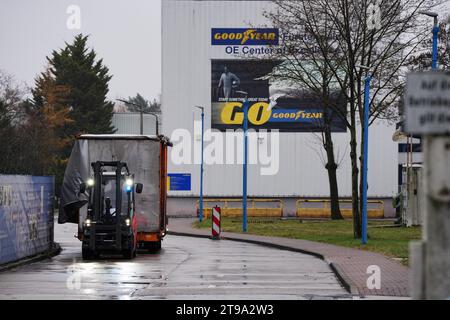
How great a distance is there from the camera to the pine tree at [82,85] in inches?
3602

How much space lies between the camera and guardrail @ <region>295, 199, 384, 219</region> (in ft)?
214

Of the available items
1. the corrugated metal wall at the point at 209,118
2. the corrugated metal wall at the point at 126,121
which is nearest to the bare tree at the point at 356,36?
the corrugated metal wall at the point at 209,118

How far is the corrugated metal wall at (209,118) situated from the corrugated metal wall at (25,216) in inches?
1440

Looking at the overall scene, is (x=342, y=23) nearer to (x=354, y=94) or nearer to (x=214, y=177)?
(x=354, y=94)

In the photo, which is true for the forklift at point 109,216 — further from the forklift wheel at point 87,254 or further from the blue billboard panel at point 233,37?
the blue billboard panel at point 233,37

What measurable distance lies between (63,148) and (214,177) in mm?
27024

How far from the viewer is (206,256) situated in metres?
28.5

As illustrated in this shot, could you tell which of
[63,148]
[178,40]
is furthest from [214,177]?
[63,148]

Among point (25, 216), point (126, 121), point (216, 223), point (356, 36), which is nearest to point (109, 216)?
point (25, 216)

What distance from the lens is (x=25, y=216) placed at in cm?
2614

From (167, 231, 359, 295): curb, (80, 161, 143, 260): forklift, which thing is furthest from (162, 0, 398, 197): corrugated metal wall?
(80, 161, 143, 260): forklift

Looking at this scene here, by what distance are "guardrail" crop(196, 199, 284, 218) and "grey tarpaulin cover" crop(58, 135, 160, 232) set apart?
115ft

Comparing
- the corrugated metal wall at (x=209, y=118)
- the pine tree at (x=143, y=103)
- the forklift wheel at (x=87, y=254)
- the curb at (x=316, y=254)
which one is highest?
the pine tree at (x=143, y=103)
